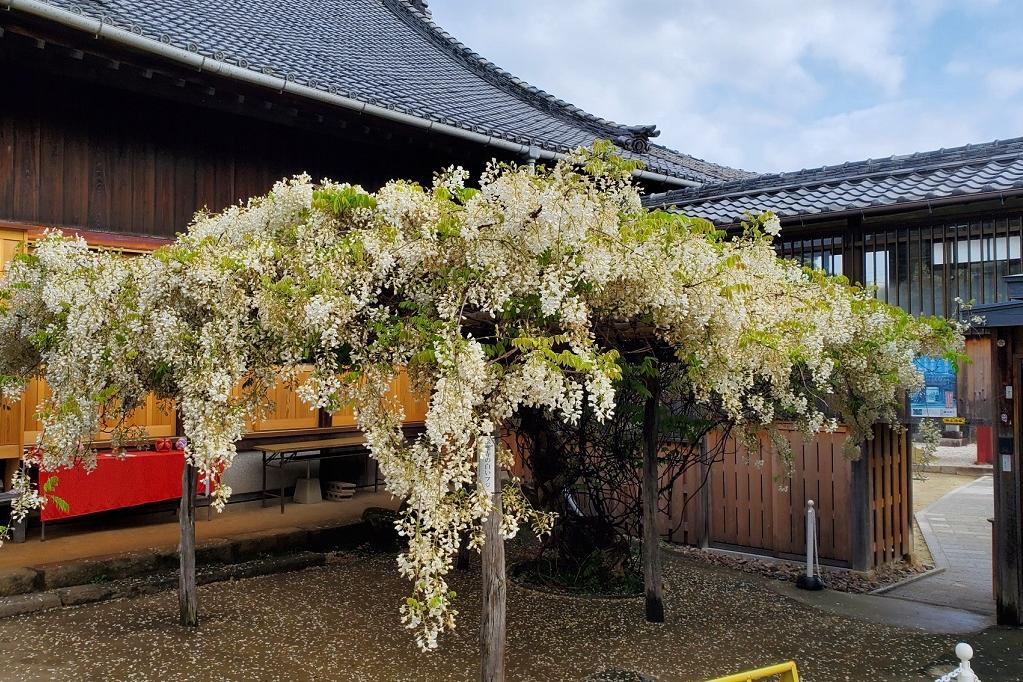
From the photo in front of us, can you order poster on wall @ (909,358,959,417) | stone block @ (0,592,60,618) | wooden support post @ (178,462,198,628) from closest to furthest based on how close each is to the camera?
wooden support post @ (178,462,198,628) → stone block @ (0,592,60,618) → poster on wall @ (909,358,959,417)

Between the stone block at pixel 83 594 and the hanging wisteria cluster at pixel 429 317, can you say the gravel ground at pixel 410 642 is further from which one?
the hanging wisteria cluster at pixel 429 317

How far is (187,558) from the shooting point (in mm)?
6141

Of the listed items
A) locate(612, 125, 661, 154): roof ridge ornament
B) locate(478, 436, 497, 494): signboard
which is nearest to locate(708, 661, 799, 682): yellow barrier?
locate(478, 436, 497, 494): signboard

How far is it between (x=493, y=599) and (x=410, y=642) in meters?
2.09

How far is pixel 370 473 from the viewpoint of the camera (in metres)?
11.4

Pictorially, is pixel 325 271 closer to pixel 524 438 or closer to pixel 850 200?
pixel 524 438

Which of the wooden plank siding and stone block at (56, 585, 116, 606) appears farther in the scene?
the wooden plank siding

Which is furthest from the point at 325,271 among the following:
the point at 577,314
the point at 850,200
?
the point at 850,200

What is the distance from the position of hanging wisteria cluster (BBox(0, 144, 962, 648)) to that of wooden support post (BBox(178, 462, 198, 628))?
47.1 inches

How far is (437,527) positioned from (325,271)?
4.27 feet

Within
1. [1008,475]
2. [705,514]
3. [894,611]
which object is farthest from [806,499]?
[1008,475]

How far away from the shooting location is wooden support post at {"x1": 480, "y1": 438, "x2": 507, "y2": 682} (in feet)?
14.0

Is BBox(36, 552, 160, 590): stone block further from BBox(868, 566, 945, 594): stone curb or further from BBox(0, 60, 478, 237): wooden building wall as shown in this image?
BBox(868, 566, 945, 594): stone curb

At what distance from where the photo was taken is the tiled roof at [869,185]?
723 cm
